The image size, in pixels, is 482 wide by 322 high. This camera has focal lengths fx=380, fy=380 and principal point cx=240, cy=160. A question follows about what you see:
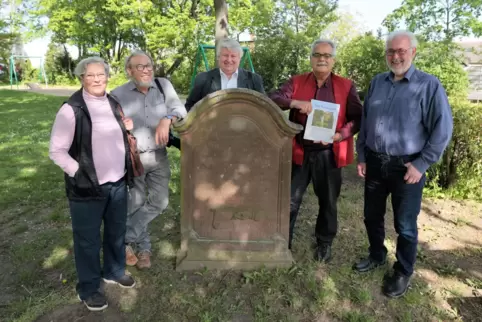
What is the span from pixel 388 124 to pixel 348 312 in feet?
5.04

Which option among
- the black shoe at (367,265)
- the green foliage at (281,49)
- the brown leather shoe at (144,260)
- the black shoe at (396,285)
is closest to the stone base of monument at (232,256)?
the brown leather shoe at (144,260)

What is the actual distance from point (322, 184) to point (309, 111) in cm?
72

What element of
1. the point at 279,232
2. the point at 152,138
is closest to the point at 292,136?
the point at 279,232

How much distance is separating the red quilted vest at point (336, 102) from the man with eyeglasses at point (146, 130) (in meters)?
1.04

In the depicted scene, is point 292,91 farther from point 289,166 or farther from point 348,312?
point 348,312

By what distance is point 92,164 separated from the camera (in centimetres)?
270

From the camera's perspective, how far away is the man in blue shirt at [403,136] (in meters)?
2.88

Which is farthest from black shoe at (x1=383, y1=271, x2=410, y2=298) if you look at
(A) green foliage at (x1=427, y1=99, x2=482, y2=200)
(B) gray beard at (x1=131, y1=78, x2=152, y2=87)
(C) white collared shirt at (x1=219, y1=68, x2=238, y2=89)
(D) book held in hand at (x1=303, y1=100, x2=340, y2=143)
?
(A) green foliage at (x1=427, y1=99, x2=482, y2=200)

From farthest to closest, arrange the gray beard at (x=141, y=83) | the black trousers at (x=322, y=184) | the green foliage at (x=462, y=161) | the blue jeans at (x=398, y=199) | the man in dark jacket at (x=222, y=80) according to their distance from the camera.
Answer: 1. the green foliage at (x=462, y=161)
2. the man in dark jacket at (x=222, y=80)
3. the black trousers at (x=322, y=184)
4. the gray beard at (x=141, y=83)
5. the blue jeans at (x=398, y=199)

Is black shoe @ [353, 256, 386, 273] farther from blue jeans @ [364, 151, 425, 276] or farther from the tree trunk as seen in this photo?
the tree trunk

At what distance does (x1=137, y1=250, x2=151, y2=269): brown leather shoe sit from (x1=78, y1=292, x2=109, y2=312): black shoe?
57 centimetres

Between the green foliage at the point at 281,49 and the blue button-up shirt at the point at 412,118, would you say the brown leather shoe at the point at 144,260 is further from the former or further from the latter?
the green foliage at the point at 281,49

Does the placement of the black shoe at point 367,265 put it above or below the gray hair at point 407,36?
below

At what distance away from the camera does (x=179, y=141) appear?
3482 mm
